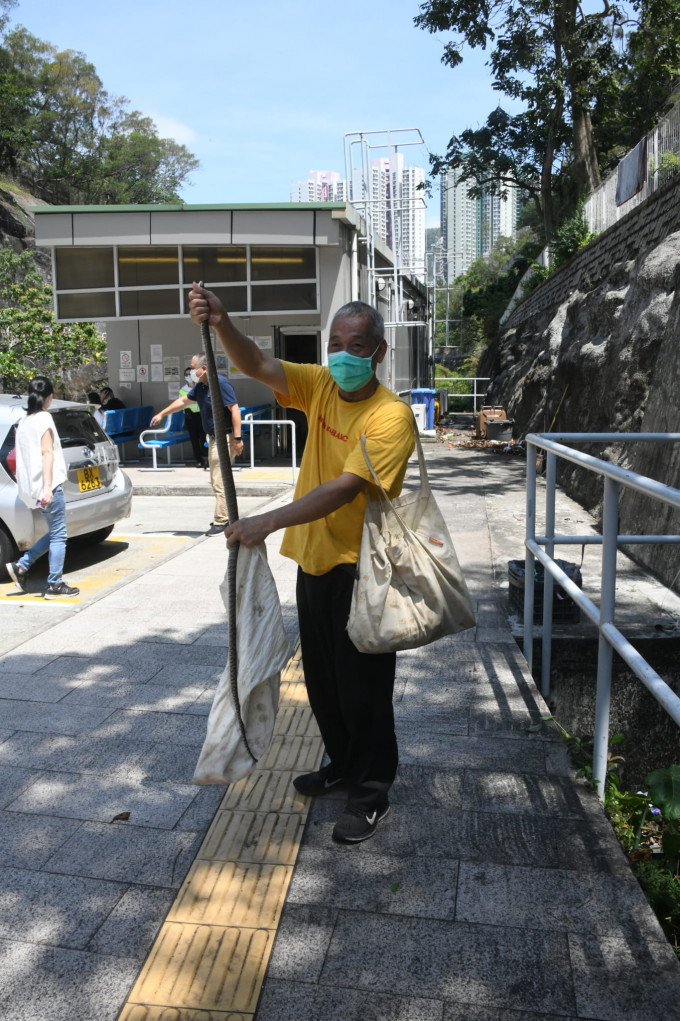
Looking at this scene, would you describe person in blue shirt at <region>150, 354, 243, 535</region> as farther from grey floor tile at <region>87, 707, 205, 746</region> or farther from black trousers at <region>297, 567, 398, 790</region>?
black trousers at <region>297, 567, 398, 790</region>

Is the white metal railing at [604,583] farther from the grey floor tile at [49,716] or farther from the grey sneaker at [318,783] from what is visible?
the grey floor tile at [49,716]

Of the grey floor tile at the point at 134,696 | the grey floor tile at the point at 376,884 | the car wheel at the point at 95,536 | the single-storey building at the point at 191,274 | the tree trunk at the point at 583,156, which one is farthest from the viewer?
the tree trunk at the point at 583,156

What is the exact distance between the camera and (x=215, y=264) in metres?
15.7

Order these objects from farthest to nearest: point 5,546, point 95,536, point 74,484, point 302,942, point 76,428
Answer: point 95,536, point 76,428, point 74,484, point 5,546, point 302,942

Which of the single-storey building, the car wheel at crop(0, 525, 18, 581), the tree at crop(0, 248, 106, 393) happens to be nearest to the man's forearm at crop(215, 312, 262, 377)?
the car wheel at crop(0, 525, 18, 581)

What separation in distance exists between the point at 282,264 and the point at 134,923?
1396 cm

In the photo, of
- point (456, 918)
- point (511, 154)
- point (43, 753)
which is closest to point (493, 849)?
point (456, 918)

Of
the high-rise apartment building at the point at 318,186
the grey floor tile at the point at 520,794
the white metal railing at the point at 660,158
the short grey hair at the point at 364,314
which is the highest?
the high-rise apartment building at the point at 318,186

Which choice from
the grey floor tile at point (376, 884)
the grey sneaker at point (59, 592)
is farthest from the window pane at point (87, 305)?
the grey floor tile at point (376, 884)

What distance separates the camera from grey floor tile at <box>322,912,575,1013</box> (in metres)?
2.33

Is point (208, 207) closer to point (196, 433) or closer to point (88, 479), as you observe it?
point (196, 433)

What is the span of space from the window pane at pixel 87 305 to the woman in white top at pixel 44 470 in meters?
9.59

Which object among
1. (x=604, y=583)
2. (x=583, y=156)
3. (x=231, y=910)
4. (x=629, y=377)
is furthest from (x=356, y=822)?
(x=583, y=156)

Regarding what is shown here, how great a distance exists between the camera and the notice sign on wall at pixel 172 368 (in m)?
17.0
